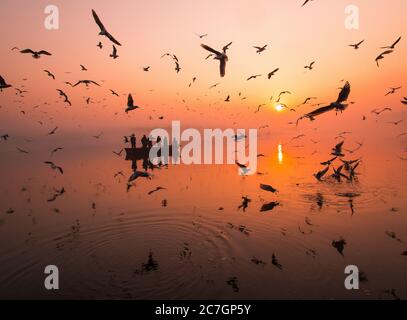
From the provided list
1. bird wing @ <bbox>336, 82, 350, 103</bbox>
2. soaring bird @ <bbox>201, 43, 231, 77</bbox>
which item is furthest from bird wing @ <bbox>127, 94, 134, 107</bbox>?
bird wing @ <bbox>336, 82, 350, 103</bbox>

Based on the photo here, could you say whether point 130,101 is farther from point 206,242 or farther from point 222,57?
point 206,242

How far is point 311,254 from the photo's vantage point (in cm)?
1636

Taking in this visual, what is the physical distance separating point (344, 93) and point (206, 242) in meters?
11.0

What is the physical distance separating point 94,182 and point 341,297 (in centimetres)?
3473

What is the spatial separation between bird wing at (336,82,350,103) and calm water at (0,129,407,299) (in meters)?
7.53

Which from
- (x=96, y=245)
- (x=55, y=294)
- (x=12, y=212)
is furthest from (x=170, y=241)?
(x=12, y=212)

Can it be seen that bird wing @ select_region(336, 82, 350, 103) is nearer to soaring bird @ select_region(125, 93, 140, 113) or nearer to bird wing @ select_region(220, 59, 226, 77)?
bird wing @ select_region(220, 59, 226, 77)

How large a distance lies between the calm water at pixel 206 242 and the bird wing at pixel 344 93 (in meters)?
7.53

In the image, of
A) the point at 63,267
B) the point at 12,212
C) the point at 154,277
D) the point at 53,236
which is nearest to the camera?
the point at 154,277

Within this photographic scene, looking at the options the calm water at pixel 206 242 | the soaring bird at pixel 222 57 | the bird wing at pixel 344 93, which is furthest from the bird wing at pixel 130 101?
the bird wing at pixel 344 93

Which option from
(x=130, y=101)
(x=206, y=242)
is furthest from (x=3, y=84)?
(x=206, y=242)

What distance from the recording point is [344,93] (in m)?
12.1

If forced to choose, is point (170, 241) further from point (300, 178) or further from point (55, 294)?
point (300, 178)

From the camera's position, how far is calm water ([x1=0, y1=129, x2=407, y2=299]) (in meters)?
13.7
